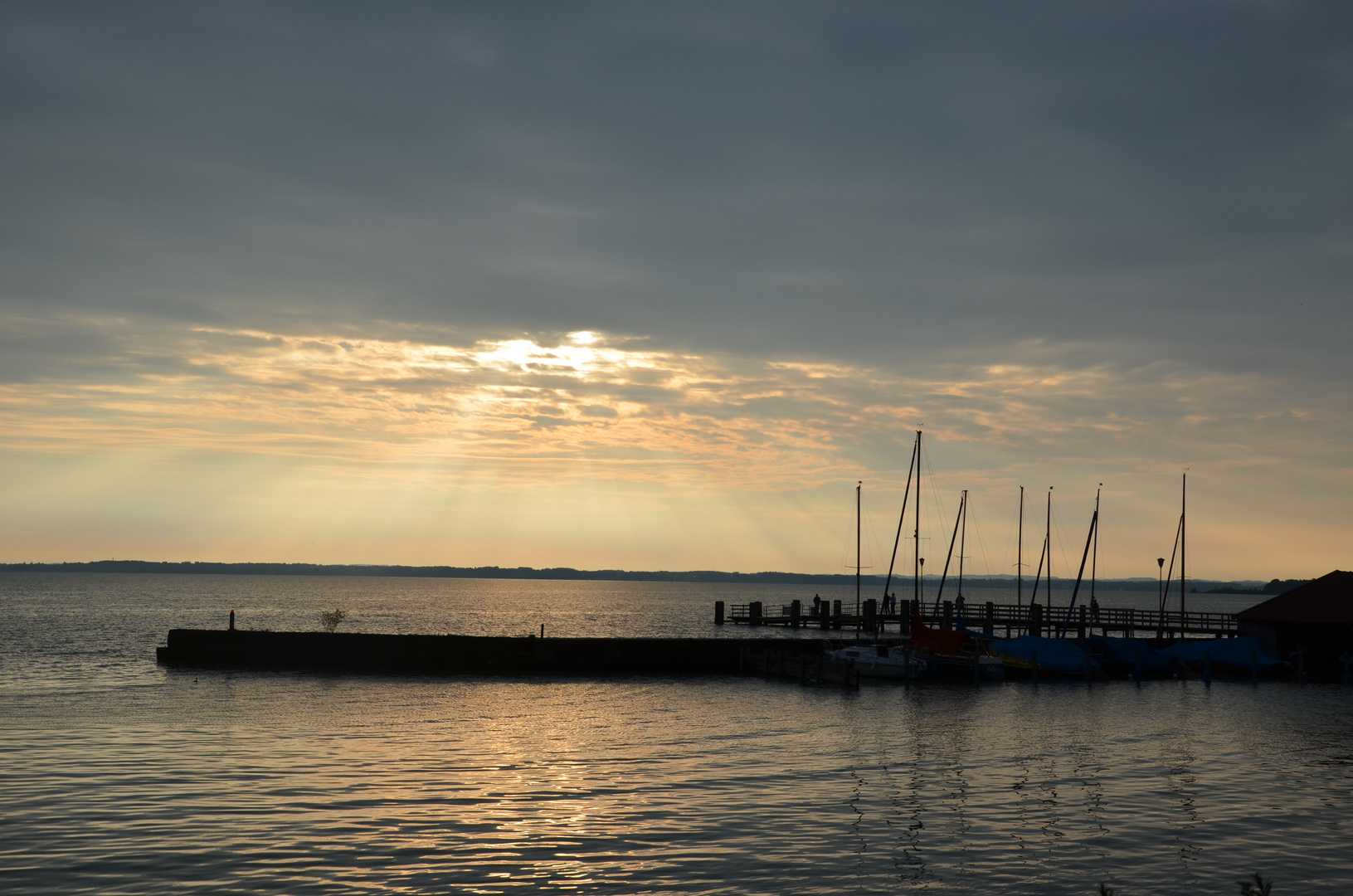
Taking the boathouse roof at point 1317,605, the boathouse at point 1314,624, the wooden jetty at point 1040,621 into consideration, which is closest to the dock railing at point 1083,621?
the wooden jetty at point 1040,621

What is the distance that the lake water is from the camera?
1720 centimetres

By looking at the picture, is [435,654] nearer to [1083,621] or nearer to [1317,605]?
[1317,605]

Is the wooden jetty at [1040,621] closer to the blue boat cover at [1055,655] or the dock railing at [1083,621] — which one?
the dock railing at [1083,621]

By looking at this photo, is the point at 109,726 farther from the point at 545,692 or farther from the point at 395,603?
the point at 395,603

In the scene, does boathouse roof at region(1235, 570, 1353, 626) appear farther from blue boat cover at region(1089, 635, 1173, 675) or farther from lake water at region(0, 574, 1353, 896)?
lake water at region(0, 574, 1353, 896)

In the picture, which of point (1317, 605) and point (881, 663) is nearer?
point (881, 663)

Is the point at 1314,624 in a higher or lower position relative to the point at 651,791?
higher

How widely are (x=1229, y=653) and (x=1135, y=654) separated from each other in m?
4.85

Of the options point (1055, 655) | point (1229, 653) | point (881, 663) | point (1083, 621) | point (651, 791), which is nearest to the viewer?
point (651, 791)

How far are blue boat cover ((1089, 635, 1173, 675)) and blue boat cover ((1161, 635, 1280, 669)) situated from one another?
807 mm

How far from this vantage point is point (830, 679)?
50031mm

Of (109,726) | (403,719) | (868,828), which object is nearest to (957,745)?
(868,828)

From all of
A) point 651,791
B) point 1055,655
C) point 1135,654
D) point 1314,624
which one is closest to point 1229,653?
point 1135,654

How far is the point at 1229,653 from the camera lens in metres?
55.8
